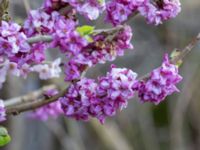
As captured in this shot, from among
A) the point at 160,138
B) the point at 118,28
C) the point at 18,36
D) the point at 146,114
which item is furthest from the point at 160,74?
the point at 160,138

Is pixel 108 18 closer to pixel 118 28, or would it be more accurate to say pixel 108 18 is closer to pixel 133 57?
pixel 118 28

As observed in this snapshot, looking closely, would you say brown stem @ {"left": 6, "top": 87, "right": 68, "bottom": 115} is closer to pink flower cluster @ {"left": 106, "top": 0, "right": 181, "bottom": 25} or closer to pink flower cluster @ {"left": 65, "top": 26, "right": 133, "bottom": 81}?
pink flower cluster @ {"left": 65, "top": 26, "right": 133, "bottom": 81}

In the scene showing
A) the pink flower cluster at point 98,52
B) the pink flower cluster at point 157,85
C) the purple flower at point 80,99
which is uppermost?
the pink flower cluster at point 98,52

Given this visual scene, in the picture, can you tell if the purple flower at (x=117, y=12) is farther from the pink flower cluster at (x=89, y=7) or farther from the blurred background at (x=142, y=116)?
the blurred background at (x=142, y=116)

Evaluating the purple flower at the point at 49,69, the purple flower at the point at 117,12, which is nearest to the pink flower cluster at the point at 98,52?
the purple flower at the point at 117,12

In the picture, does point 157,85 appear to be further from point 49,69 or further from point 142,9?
point 49,69

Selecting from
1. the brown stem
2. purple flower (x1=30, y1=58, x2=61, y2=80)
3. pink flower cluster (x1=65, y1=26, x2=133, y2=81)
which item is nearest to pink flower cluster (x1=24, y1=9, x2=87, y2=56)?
pink flower cluster (x1=65, y1=26, x2=133, y2=81)
